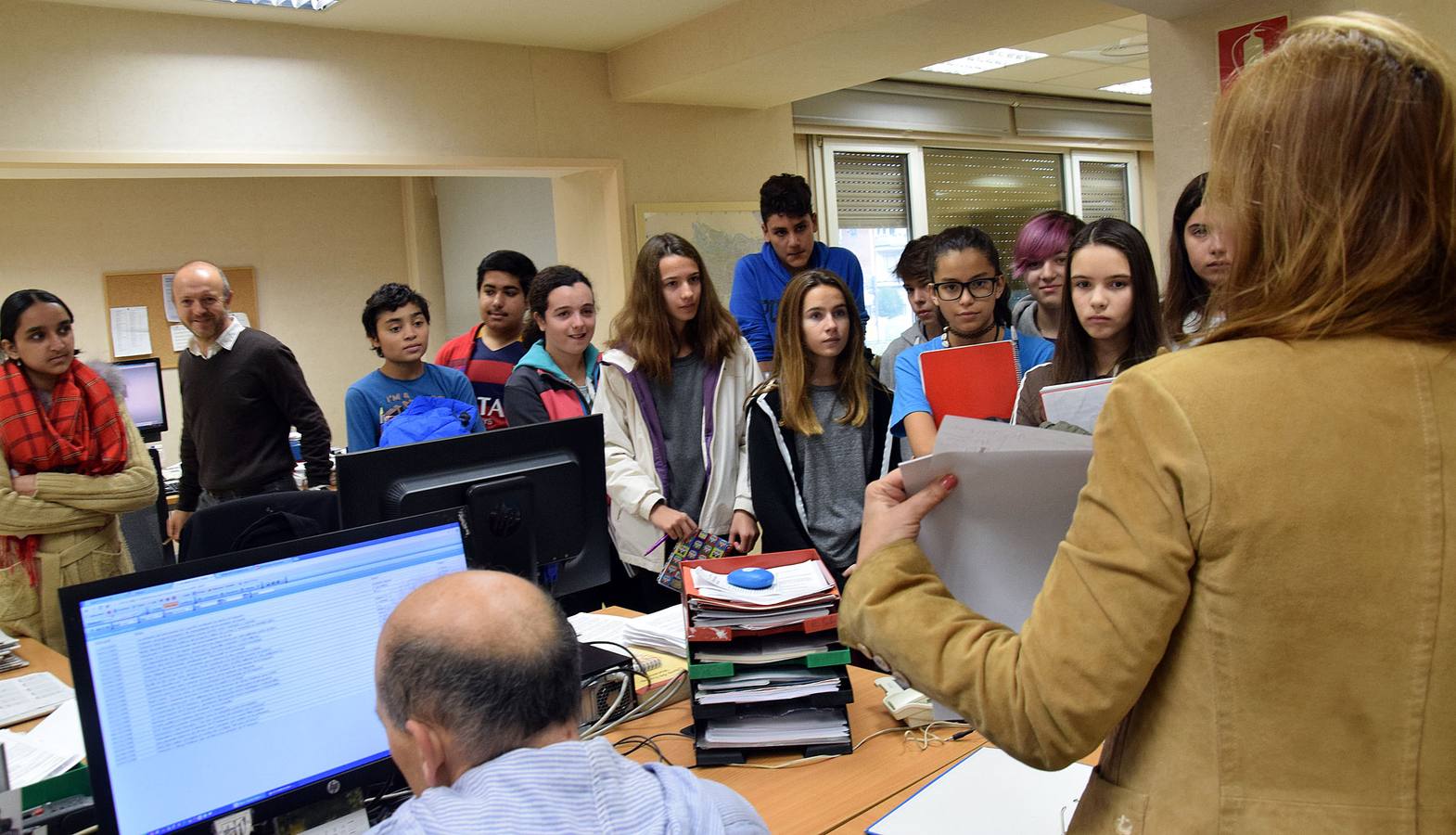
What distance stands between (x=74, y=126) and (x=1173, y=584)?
4656 mm

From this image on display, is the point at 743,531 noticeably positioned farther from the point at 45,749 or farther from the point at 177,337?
the point at 177,337

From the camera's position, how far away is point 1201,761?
82 centimetres

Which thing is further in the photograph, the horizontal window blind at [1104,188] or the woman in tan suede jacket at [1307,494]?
the horizontal window blind at [1104,188]

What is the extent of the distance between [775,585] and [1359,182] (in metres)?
1.17

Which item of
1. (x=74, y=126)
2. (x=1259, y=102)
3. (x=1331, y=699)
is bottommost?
(x=1331, y=699)

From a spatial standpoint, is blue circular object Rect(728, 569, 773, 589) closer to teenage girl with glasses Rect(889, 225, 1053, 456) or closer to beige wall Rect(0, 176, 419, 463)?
teenage girl with glasses Rect(889, 225, 1053, 456)

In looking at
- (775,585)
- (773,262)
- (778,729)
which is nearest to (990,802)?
(778,729)

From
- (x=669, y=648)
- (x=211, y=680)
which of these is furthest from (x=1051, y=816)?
(x=211, y=680)

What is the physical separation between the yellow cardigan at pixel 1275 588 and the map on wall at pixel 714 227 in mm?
5029

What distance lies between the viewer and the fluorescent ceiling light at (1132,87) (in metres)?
8.45

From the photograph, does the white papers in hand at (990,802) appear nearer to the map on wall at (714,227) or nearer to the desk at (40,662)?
the desk at (40,662)

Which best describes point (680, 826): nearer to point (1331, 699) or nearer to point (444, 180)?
point (1331, 699)

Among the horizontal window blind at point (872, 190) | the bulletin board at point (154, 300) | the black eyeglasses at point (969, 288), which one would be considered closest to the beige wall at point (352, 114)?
the horizontal window blind at point (872, 190)

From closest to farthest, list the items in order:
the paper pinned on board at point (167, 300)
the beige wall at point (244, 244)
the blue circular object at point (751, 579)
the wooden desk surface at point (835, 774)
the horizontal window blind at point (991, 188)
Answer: the wooden desk surface at point (835, 774) < the blue circular object at point (751, 579) < the beige wall at point (244, 244) < the paper pinned on board at point (167, 300) < the horizontal window blind at point (991, 188)
